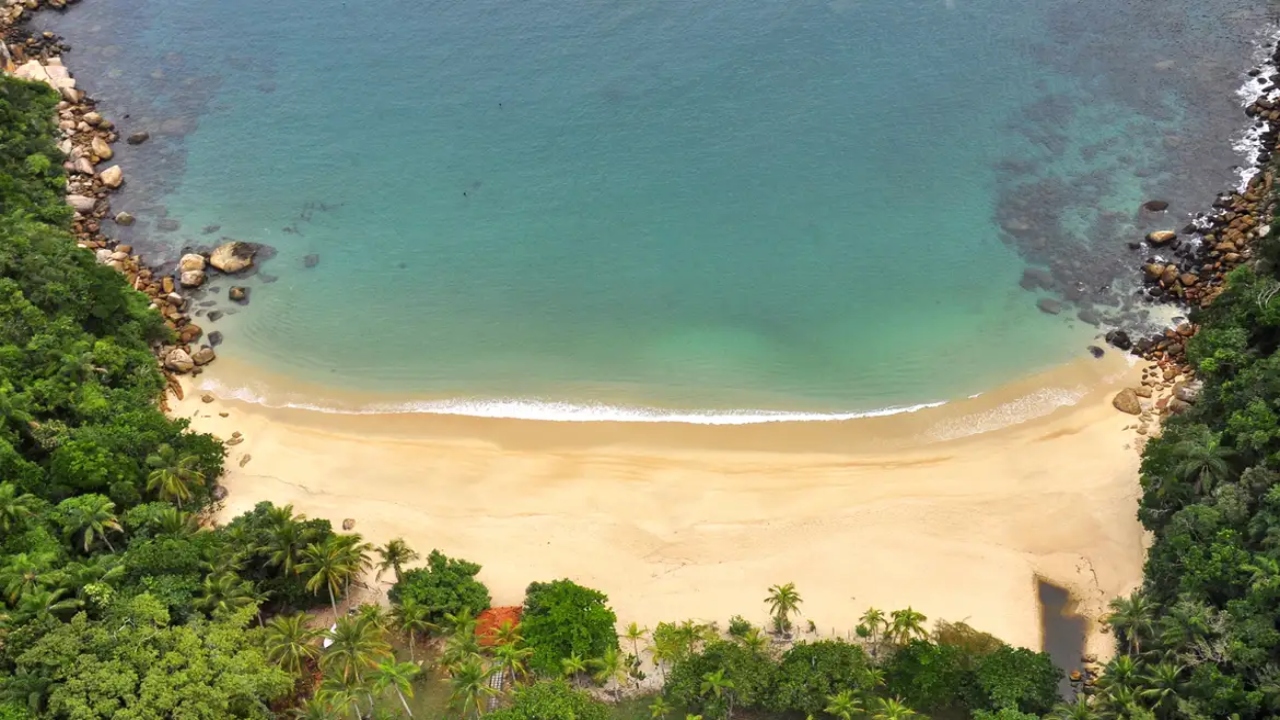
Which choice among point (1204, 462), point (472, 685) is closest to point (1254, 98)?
point (1204, 462)

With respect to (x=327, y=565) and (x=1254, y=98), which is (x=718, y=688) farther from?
(x=1254, y=98)

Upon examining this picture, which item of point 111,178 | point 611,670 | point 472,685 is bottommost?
point 472,685

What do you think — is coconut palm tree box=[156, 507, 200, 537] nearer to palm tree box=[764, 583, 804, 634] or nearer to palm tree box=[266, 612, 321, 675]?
palm tree box=[266, 612, 321, 675]

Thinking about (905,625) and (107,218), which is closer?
(905,625)

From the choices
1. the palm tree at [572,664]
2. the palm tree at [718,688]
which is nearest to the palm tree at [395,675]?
the palm tree at [572,664]

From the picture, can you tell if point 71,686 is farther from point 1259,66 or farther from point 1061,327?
point 1259,66

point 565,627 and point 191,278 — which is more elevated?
point 191,278

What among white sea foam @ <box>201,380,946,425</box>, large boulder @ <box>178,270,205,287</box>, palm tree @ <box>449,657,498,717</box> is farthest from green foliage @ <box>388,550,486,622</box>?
large boulder @ <box>178,270,205,287</box>
